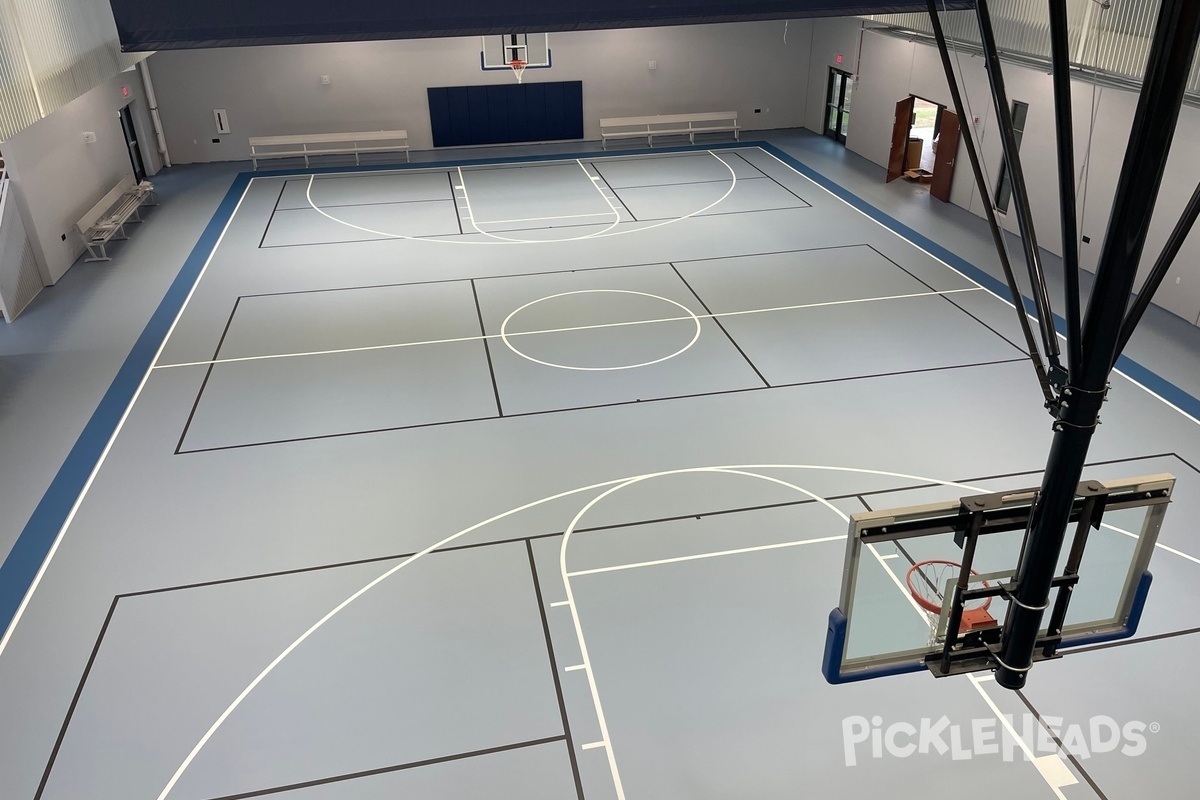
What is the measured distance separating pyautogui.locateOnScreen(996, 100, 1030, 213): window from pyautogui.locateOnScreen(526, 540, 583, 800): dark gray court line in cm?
1165

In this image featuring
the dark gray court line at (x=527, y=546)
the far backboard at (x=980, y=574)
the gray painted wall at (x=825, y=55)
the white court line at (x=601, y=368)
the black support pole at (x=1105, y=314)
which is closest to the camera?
the black support pole at (x=1105, y=314)

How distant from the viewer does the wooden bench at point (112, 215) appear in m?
15.5

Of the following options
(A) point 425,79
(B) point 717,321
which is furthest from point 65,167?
(B) point 717,321

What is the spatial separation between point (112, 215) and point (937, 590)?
659 inches

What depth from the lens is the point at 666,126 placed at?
23.5 m

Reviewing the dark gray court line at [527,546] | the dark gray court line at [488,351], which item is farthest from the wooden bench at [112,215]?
the dark gray court line at [527,546]

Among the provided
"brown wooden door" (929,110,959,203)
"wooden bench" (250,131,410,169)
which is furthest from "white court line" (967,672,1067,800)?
"wooden bench" (250,131,410,169)

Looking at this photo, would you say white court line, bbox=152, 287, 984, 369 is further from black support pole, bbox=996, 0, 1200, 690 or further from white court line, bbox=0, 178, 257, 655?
black support pole, bbox=996, 0, 1200, 690

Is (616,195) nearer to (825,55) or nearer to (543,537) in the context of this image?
(825,55)

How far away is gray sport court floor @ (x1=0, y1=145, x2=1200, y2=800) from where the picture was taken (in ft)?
21.0

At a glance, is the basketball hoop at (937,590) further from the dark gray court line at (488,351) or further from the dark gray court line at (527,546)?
the dark gray court line at (488,351)

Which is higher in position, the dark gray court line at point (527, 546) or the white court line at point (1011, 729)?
the dark gray court line at point (527, 546)

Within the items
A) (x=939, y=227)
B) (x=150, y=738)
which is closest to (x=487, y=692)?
(x=150, y=738)

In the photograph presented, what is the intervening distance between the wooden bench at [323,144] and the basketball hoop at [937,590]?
63.1 feet
